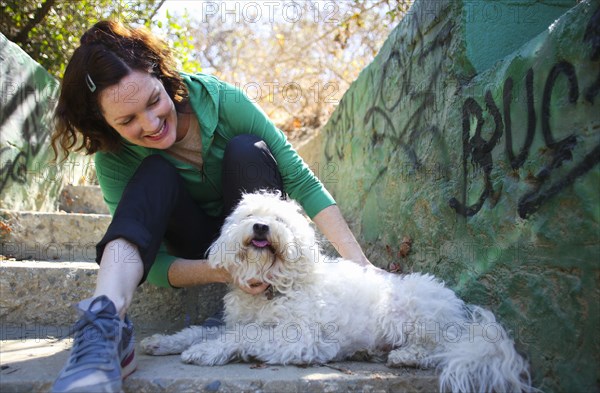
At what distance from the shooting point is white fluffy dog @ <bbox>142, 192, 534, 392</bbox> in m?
1.96

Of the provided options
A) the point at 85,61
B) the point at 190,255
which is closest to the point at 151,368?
the point at 190,255

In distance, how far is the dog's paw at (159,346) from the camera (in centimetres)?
207

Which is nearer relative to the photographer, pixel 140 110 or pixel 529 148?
pixel 529 148

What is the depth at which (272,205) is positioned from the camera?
7.05 ft

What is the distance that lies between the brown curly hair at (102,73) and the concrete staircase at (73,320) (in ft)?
2.37

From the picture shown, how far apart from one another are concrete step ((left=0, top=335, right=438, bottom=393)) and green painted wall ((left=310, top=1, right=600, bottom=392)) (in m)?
0.47

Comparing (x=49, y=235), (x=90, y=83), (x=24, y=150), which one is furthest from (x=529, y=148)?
(x=24, y=150)

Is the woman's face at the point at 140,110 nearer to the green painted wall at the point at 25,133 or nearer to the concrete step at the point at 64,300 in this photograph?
the concrete step at the point at 64,300

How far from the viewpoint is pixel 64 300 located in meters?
2.51

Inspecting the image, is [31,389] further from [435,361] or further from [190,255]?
[435,361]

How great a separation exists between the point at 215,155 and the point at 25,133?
2.11 metres

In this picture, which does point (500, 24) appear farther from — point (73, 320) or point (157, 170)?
point (73, 320)

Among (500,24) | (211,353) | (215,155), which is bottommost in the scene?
(211,353)

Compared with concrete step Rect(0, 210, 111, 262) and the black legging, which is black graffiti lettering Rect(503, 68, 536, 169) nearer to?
the black legging
